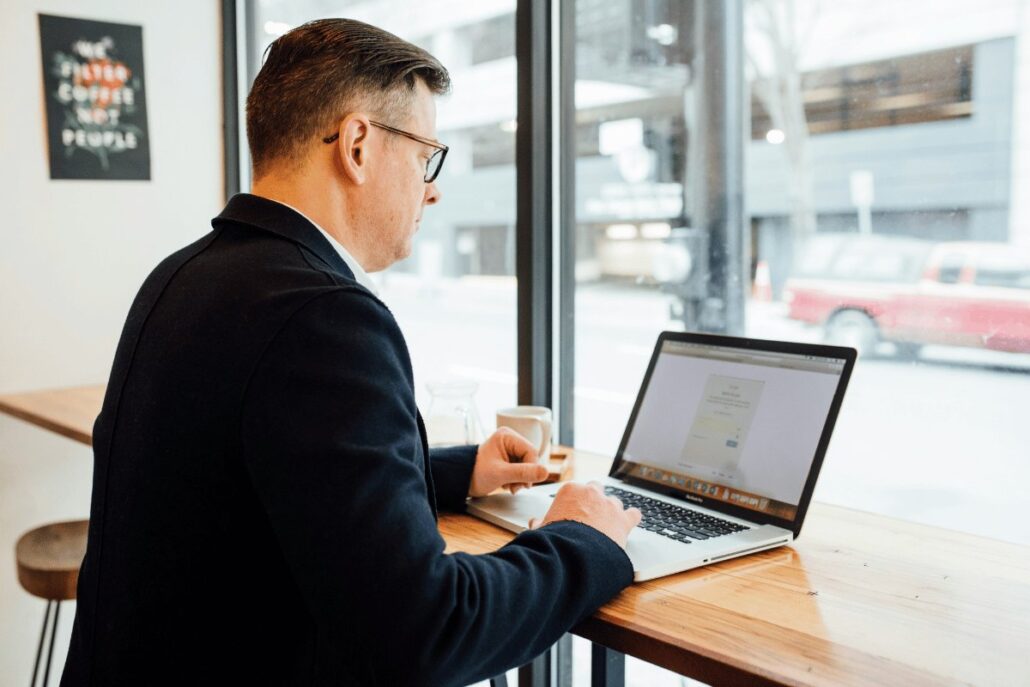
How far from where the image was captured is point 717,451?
1346mm

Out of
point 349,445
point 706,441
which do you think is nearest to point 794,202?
point 706,441

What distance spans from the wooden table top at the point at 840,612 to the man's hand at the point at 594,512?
0.07 meters

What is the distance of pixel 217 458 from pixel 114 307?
6.91ft

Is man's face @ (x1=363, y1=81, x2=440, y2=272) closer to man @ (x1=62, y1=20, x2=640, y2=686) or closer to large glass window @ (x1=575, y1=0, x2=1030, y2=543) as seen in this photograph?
man @ (x1=62, y1=20, x2=640, y2=686)

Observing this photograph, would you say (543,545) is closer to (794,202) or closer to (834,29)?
(794,202)

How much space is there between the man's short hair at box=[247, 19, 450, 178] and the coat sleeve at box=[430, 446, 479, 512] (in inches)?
20.9

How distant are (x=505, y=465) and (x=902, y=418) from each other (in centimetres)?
72

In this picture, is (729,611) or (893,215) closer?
(729,611)

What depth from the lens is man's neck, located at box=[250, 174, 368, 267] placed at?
1.04m

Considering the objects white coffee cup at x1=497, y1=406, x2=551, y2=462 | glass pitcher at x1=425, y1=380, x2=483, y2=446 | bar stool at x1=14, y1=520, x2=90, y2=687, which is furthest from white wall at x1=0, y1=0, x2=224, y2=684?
white coffee cup at x1=497, y1=406, x2=551, y2=462

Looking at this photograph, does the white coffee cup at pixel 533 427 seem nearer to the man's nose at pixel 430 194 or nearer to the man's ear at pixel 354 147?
the man's nose at pixel 430 194

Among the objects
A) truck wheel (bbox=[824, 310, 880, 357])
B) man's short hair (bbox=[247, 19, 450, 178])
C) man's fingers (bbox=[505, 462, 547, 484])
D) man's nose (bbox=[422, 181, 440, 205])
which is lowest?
man's fingers (bbox=[505, 462, 547, 484])

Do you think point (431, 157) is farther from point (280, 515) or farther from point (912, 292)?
point (912, 292)

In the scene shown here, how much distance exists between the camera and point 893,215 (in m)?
1.54
